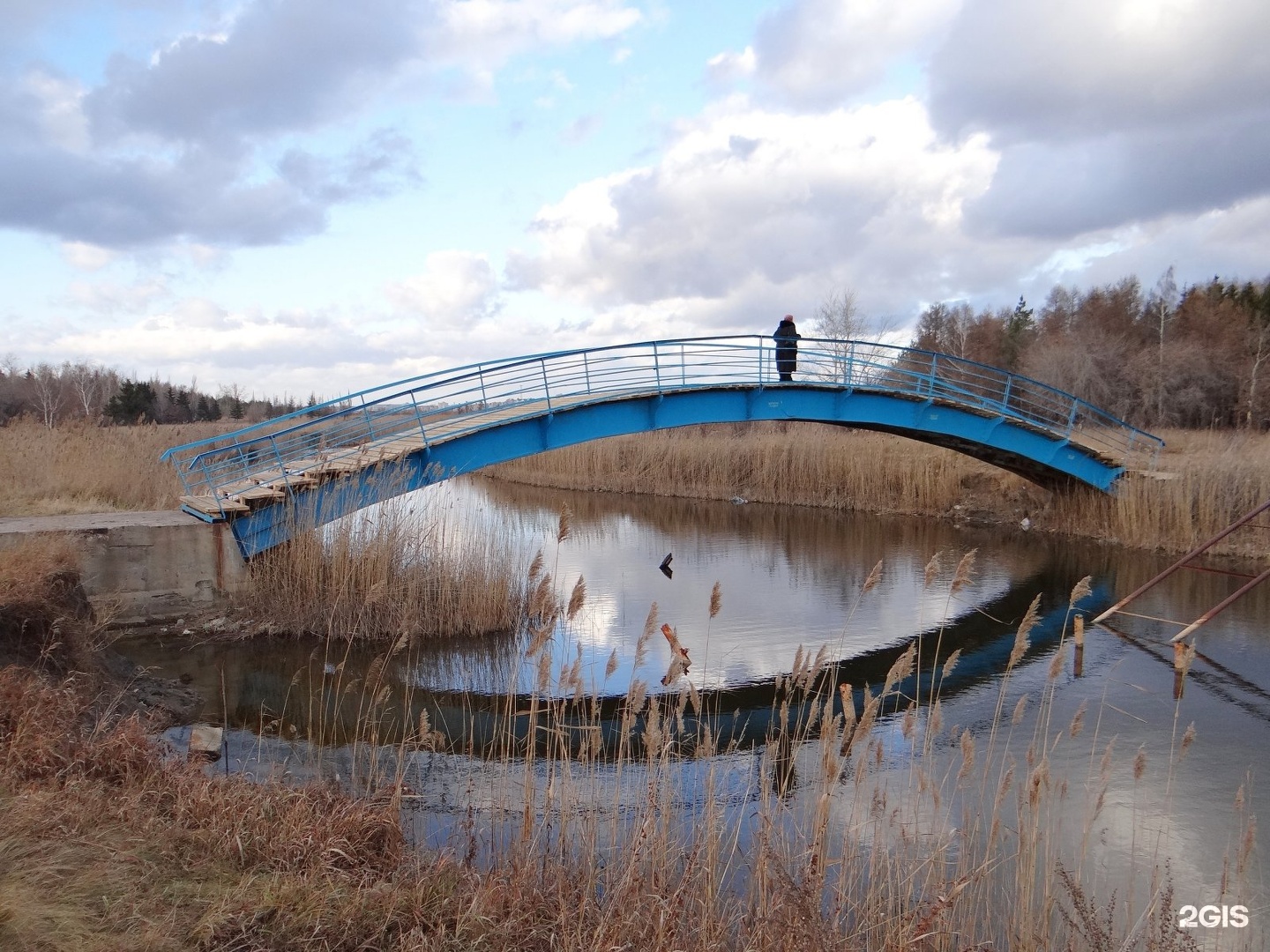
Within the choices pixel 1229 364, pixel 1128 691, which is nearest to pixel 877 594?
pixel 1128 691

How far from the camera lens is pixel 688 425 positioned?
51.3 feet

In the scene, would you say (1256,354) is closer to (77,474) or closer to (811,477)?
(811,477)

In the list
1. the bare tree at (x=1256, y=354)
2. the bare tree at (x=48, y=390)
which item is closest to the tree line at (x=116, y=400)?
the bare tree at (x=48, y=390)

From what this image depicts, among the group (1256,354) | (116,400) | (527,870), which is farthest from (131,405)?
(1256,354)

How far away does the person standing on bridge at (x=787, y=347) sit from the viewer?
15.8 meters

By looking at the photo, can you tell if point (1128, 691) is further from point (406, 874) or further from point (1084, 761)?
point (406, 874)

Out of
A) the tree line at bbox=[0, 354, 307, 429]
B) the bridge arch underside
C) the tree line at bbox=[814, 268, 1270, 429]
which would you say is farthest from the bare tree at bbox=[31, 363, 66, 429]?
the tree line at bbox=[814, 268, 1270, 429]

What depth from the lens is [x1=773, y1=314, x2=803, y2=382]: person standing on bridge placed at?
1582cm

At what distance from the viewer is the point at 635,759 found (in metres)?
7.51

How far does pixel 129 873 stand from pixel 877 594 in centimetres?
1222

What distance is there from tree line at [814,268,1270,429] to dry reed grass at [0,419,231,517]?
104 feet

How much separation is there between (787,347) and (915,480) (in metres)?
9.05

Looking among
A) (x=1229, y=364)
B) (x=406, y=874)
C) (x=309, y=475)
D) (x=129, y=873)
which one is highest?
(x=1229, y=364)

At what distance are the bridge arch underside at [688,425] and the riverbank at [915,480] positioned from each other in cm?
104
